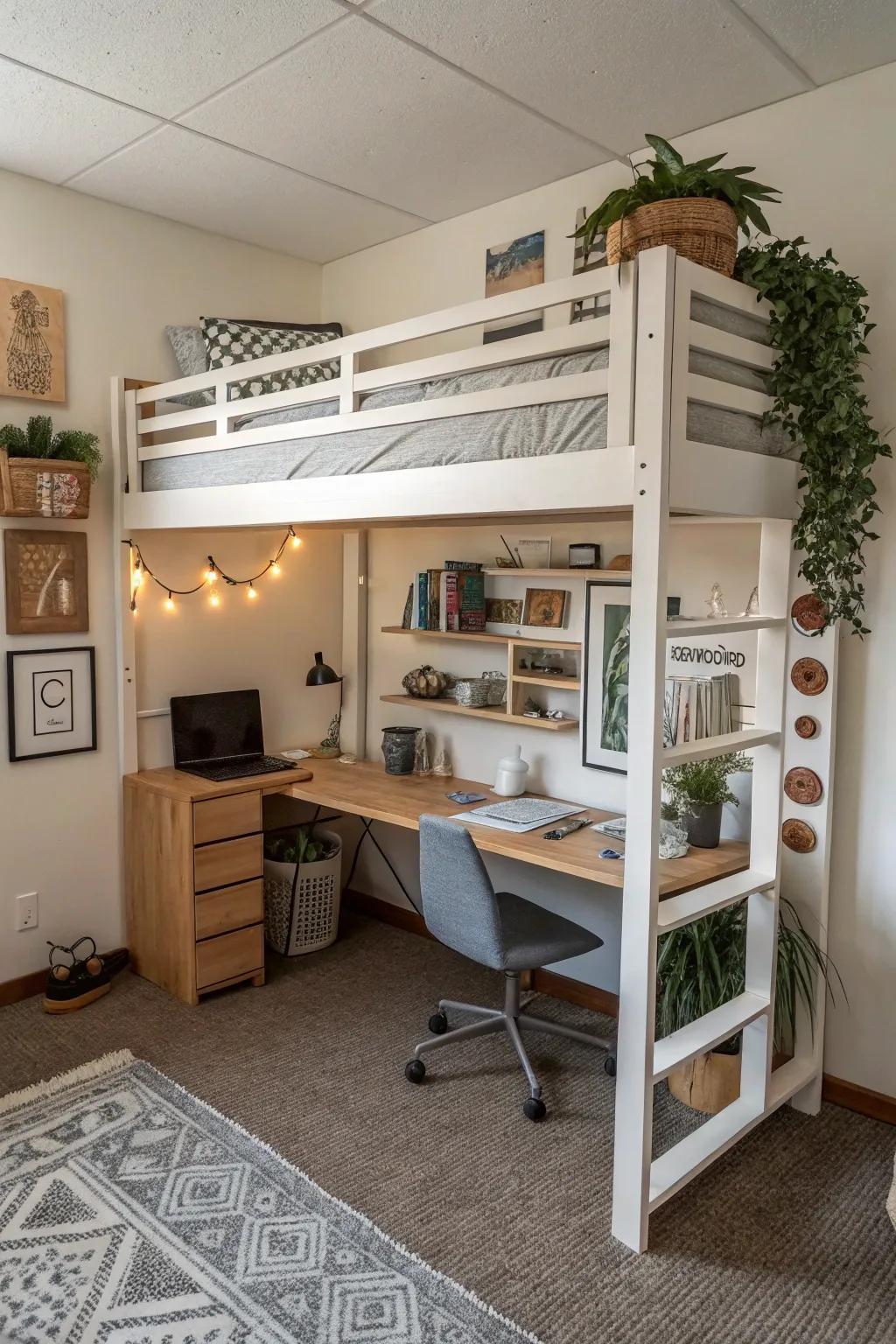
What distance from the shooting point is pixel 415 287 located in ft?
11.8

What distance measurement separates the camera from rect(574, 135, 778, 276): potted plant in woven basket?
194 cm

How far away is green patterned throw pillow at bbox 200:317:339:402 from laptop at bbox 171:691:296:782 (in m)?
1.17

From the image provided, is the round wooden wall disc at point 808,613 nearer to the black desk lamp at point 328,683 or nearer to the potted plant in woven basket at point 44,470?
the black desk lamp at point 328,683

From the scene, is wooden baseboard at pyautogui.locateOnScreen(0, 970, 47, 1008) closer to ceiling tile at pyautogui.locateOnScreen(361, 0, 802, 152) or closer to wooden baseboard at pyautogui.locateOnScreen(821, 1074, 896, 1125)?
wooden baseboard at pyautogui.locateOnScreen(821, 1074, 896, 1125)

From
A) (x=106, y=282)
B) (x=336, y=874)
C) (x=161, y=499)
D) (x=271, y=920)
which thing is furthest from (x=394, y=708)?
(x=106, y=282)

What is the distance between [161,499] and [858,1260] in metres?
2.88

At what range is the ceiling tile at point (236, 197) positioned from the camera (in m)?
2.91

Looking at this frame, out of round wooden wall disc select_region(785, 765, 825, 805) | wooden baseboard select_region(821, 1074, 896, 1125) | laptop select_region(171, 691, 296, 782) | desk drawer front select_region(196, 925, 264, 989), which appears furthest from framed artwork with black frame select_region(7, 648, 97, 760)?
wooden baseboard select_region(821, 1074, 896, 1125)

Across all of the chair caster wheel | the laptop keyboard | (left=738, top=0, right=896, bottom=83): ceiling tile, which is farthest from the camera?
the laptop keyboard

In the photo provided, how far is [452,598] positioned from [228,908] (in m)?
1.35

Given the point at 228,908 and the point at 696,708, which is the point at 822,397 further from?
the point at 228,908

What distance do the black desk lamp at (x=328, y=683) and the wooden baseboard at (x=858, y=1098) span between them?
86.9 inches

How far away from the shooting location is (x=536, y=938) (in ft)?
8.87

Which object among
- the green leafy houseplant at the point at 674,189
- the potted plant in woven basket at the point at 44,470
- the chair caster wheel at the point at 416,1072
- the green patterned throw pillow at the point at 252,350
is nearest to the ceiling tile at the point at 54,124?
the green patterned throw pillow at the point at 252,350
